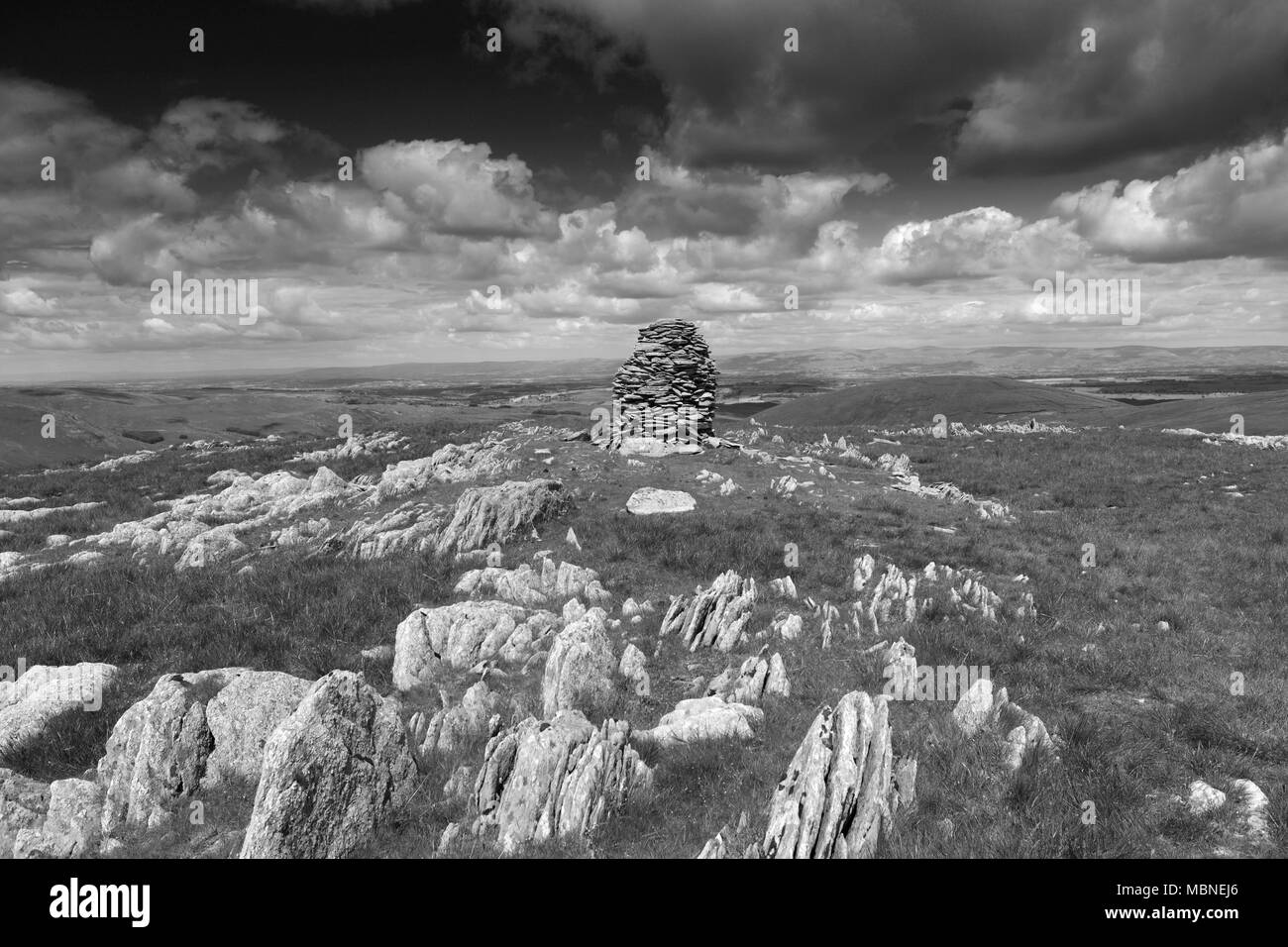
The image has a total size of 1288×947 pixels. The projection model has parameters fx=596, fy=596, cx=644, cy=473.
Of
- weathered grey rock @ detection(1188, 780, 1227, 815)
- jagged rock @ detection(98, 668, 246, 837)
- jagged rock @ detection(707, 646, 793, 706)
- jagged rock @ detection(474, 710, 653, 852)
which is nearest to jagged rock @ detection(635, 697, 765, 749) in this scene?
jagged rock @ detection(707, 646, 793, 706)

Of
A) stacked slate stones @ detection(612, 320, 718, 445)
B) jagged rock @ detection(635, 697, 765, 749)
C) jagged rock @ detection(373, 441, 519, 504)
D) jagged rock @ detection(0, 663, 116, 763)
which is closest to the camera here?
jagged rock @ detection(0, 663, 116, 763)

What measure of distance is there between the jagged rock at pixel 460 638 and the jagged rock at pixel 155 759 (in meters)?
2.87

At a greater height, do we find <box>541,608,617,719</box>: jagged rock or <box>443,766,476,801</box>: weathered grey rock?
<box>541,608,617,719</box>: jagged rock

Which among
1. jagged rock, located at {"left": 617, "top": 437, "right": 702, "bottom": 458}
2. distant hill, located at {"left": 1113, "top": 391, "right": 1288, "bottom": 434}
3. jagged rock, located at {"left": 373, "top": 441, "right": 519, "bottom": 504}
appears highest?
distant hill, located at {"left": 1113, "top": 391, "right": 1288, "bottom": 434}

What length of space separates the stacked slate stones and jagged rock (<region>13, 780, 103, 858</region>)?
20.1 m

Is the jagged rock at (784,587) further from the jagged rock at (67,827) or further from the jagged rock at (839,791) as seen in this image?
the jagged rock at (67,827)

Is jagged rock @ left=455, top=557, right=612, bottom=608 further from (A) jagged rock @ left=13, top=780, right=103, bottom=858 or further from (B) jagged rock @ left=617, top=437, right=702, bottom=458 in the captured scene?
(B) jagged rock @ left=617, top=437, right=702, bottom=458

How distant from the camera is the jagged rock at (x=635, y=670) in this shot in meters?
9.47

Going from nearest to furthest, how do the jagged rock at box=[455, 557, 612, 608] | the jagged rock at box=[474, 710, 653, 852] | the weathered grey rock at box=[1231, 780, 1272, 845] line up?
the weathered grey rock at box=[1231, 780, 1272, 845], the jagged rock at box=[474, 710, 653, 852], the jagged rock at box=[455, 557, 612, 608]

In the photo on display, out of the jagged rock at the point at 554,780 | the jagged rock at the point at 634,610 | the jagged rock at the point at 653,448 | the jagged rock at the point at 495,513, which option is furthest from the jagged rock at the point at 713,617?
the jagged rock at the point at 653,448

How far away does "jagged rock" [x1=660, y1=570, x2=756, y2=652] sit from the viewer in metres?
11.0

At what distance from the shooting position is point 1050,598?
42.4 feet
